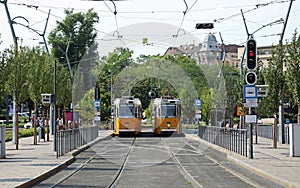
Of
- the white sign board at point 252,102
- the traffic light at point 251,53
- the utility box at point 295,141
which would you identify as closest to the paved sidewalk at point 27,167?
the white sign board at point 252,102

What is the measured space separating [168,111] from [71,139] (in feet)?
72.4

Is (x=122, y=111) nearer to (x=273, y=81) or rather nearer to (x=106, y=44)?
(x=106, y=44)

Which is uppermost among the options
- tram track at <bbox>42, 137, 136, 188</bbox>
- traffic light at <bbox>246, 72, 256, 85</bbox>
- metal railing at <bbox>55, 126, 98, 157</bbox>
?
traffic light at <bbox>246, 72, 256, 85</bbox>

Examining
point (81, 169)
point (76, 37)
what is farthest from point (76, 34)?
point (81, 169)

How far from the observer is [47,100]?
1233 inches

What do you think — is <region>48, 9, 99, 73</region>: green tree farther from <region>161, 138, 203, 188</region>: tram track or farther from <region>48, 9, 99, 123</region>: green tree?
<region>161, 138, 203, 188</region>: tram track

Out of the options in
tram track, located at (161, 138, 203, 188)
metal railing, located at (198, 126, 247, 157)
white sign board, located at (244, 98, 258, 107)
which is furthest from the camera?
metal railing, located at (198, 126, 247, 157)

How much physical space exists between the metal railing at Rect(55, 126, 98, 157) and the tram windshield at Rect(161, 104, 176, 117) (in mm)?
11123

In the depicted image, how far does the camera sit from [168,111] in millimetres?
51125

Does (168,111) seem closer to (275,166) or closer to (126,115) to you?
(126,115)

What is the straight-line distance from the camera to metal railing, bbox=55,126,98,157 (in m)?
25.7

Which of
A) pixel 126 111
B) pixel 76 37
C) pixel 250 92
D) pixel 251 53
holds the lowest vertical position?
pixel 126 111

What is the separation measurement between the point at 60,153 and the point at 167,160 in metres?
4.92

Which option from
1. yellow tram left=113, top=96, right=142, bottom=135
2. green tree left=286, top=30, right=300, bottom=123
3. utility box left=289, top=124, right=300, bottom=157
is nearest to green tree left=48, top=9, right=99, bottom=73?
yellow tram left=113, top=96, right=142, bottom=135
